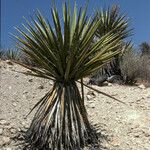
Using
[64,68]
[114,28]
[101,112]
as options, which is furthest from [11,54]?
[64,68]

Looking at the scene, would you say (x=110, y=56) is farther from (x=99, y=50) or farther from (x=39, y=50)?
(x=39, y=50)

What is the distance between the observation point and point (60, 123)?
23.2ft

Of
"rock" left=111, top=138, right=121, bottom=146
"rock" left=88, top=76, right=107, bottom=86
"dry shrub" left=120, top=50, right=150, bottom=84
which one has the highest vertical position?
"dry shrub" left=120, top=50, right=150, bottom=84

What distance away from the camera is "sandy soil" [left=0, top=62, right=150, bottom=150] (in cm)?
771

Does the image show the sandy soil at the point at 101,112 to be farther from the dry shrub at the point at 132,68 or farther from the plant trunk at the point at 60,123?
the dry shrub at the point at 132,68

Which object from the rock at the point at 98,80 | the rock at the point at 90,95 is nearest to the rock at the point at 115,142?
the rock at the point at 90,95

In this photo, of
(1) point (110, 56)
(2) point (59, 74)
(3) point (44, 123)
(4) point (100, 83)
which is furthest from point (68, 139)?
(4) point (100, 83)

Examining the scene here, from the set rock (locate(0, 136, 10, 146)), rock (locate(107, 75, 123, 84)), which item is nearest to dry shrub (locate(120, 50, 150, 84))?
rock (locate(107, 75, 123, 84))

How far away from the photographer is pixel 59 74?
24.3 feet

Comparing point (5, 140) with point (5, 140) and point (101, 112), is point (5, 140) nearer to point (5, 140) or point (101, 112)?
point (5, 140)

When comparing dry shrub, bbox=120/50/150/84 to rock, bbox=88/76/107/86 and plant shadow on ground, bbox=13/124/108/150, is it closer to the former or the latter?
rock, bbox=88/76/107/86

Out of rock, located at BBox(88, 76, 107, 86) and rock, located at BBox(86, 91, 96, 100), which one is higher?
rock, located at BBox(88, 76, 107, 86)

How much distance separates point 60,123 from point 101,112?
2.23m

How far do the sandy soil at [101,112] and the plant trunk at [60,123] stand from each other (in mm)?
453
